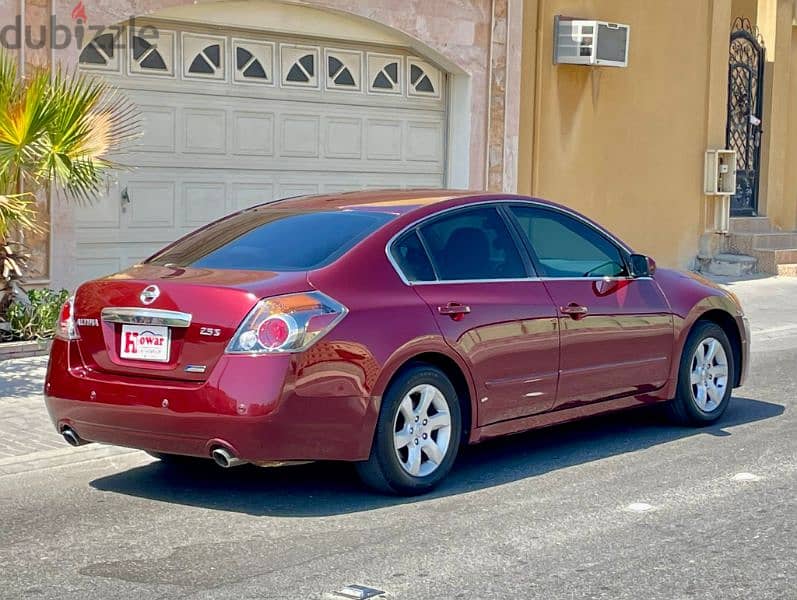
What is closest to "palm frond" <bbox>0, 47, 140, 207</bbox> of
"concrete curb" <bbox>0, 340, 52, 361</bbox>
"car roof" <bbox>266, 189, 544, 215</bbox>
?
"concrete curb" <bbox>0, 340, 52, 361</bbox>

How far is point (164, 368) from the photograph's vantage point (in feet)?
21.6

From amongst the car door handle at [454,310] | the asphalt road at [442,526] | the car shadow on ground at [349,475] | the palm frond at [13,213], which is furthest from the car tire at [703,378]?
the palm frond at [13,213]

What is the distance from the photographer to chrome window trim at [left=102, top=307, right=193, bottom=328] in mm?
6555

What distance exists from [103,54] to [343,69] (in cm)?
312

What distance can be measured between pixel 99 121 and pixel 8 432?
10.4 ft

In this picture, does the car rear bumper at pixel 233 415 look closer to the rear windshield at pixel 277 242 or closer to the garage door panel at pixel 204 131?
the rear windshield at pixel 277 242

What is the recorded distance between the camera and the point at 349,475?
7.43 meters

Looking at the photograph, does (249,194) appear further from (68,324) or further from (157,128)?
(68,324)

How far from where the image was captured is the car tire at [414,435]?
266 inches

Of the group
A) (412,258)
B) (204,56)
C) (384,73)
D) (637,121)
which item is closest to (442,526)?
(412,258)

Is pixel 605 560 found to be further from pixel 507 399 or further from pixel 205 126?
pixel 205 126

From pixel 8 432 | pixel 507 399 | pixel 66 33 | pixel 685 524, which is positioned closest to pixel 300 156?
pixel 66 33

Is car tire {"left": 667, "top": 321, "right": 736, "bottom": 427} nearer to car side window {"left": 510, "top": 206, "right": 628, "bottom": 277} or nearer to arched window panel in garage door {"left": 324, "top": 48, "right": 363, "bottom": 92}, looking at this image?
car side window {"left": 510, "top": 206, "right": 628, "bottom": 277}

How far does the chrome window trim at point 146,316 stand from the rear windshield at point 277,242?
1.69ft
